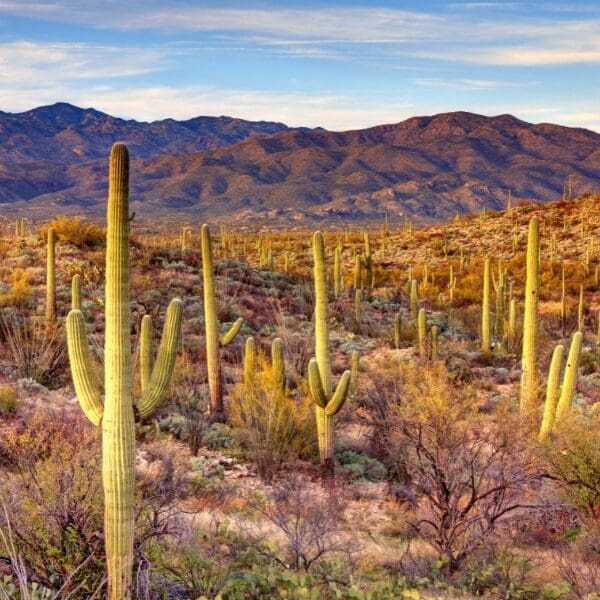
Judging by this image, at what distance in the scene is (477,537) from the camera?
7.34 m

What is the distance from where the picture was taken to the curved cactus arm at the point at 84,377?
5432 millimetres

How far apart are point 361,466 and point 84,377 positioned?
667 centimetres

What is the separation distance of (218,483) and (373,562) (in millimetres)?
3167

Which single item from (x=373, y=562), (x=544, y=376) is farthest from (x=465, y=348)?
(x=373, y=562)

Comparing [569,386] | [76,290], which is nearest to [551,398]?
[569,386]

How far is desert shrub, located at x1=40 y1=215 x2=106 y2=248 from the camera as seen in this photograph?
2542 centimetres

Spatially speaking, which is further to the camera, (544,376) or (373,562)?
(544,376)

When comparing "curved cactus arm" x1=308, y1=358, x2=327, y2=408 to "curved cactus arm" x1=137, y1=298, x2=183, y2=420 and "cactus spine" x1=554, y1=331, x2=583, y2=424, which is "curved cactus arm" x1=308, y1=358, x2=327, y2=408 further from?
"curved cactus arm" x1=137, y1=298, x2=183, y2=420

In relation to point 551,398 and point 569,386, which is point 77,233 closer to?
point 551,398

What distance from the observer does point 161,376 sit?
5.61 meters

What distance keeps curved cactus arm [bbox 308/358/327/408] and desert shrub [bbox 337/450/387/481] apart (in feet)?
4.07

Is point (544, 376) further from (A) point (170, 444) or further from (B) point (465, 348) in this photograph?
(A) point (170, 444)

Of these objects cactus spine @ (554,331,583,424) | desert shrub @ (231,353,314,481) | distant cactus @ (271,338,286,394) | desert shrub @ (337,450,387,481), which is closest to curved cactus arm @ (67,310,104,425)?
desert shrub @ (231,353,314,481)

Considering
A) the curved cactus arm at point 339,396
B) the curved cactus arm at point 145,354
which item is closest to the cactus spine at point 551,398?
the curved cactus arm at point 339,396
